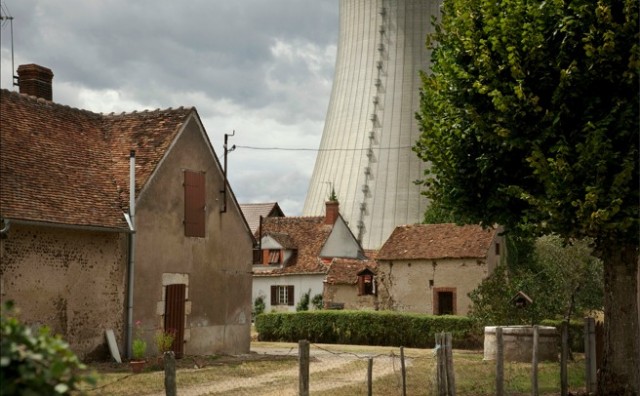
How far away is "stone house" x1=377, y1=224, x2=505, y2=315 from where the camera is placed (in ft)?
136

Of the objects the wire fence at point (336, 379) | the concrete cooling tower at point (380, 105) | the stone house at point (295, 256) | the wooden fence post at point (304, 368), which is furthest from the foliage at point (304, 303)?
the wooden fence post at point (304, 368)

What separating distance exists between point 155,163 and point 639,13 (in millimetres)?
13319

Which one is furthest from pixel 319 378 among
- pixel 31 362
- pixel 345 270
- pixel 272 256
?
pixel 272 256

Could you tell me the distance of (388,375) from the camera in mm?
19391

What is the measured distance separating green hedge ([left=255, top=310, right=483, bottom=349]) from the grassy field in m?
10.6

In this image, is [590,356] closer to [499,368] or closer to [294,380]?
[499,368]

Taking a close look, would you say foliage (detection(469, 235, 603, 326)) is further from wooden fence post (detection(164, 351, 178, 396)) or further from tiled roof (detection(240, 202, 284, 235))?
tiled roof (detection(240, 202, 284, 235))

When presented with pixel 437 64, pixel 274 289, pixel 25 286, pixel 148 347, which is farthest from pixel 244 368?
pixel 274 289

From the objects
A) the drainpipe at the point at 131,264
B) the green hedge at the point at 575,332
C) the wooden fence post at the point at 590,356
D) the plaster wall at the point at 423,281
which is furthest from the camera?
the plaster wall at the point at 423,281

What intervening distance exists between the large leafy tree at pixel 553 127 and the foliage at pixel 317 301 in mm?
30803

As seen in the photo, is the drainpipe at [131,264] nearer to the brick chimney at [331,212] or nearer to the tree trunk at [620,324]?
the tree trunk at [620,324]

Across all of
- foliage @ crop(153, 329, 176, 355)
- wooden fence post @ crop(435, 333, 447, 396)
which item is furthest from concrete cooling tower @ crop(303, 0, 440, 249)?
wooden fence post @ crop(435, 333, 447, 396)

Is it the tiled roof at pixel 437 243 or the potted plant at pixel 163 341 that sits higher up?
the tiled roof at pixel 437 243

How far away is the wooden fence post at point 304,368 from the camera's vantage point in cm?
1105
